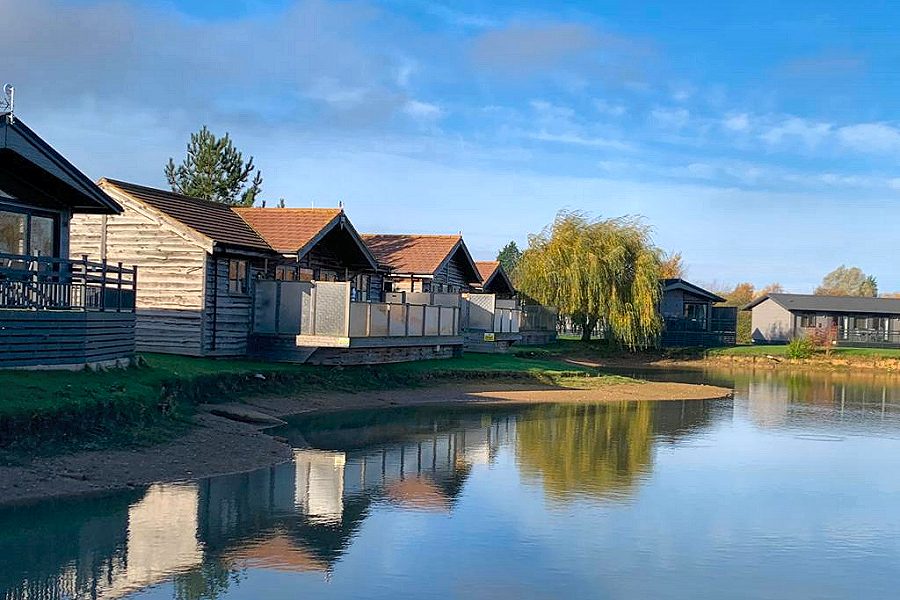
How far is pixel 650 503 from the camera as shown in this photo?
17641mm

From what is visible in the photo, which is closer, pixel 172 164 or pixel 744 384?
pixel 744 384

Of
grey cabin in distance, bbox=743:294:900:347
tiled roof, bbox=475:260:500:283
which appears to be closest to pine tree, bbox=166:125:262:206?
tiled roof, bbox=475:260:500:283

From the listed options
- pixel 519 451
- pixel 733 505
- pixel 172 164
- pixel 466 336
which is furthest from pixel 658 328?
pixel 733 505

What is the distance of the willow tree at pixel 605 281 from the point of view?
5922 cm

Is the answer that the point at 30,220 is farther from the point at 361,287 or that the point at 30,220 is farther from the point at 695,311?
the point at 695,311

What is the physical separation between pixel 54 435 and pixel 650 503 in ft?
34.0

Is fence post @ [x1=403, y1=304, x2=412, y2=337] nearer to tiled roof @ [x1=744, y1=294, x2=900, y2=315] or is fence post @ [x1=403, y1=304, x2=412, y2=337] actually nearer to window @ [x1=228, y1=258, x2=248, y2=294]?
window @ [x1=228, y1=258, x2=248, y2=294]

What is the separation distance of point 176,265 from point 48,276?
9.44m

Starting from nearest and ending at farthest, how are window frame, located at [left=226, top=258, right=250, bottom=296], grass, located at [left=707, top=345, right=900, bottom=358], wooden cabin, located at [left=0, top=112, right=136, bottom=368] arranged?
wooden cabin, located at [left=0, top=112, right=136, bottom=368], window frame, located at [left=226, top=258, right=250, bottom=296], grass, located at [left=707, top=345, right=900, bottom=358]

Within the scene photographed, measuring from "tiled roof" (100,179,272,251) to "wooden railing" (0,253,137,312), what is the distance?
Result: 6298 millimetres

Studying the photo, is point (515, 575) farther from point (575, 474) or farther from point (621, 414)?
point (621, 414)

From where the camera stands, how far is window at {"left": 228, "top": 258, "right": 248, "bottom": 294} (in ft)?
100

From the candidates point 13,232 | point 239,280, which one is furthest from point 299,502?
point 239,280

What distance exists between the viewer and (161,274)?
2955 centimetres
